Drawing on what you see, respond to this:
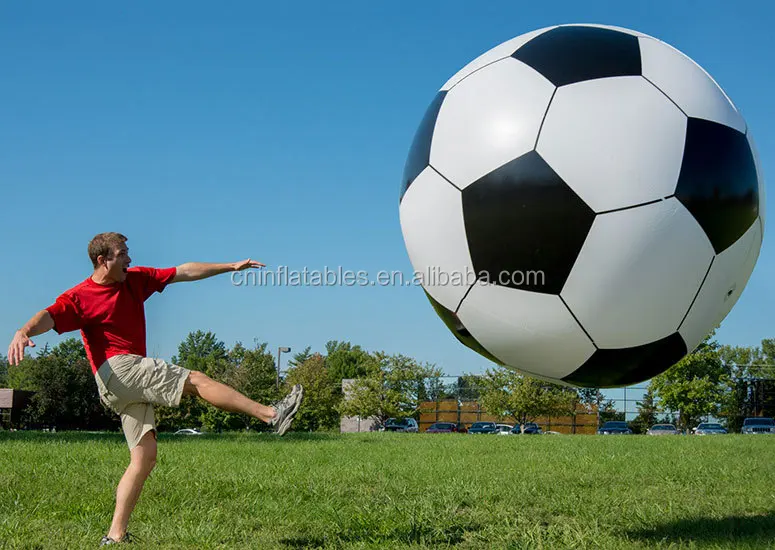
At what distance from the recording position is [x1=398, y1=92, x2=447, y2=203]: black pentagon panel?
13.4 feet

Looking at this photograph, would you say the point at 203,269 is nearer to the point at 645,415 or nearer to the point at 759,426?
the point at 759,426

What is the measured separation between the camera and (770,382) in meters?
46.9

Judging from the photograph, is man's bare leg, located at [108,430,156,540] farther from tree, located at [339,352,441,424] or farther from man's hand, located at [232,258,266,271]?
tree, located at [339,352,441,424]

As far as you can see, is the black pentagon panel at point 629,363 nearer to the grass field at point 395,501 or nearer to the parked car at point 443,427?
the grass field at point 395,501

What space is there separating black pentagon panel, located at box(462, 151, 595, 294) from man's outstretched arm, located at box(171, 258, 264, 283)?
1781 mm

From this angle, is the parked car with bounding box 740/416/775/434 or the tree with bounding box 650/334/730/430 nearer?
the parked car with bounding box 740/416/775/434

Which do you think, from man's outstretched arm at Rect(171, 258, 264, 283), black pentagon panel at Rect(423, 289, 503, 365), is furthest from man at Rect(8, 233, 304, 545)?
black pentagon panel at Rect(423, 289, 503, 365)

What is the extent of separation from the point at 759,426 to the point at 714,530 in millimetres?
34239

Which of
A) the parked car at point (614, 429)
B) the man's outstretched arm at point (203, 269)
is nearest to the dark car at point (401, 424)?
the parked car at point (614, 429)

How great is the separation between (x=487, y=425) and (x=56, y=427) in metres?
31.8

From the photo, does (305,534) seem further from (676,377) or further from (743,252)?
(676,377)

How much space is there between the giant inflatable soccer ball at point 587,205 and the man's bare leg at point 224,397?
50.4 inches

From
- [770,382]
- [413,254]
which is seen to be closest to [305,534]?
[413,254]

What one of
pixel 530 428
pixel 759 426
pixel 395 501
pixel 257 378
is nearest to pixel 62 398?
pixel 257 378
